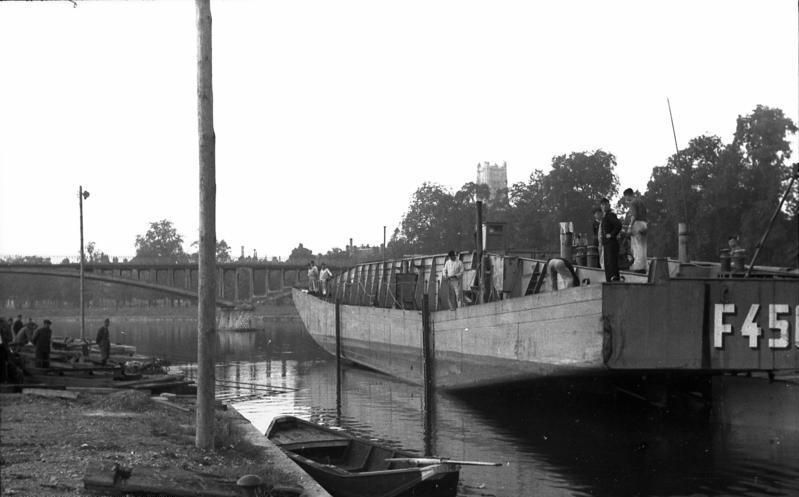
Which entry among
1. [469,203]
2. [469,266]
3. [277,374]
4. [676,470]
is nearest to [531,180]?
[469,203]

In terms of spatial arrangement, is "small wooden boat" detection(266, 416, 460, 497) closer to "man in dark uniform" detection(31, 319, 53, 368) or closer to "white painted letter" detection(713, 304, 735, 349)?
"white painted letter" detection(713, 304, 735, 349)

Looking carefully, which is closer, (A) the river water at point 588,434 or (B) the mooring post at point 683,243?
(A) the river water at point 588,434

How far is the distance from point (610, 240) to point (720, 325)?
2534 millimetres

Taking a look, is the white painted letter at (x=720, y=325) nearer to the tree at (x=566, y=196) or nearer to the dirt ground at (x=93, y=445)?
the dirt ground at (x=93, y=445)

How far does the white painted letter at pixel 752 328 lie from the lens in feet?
49.1

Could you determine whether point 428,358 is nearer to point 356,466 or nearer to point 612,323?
point 612,323

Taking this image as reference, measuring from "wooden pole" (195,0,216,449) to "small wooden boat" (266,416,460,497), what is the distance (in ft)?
5.68

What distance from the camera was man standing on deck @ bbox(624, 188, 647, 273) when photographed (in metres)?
16.5

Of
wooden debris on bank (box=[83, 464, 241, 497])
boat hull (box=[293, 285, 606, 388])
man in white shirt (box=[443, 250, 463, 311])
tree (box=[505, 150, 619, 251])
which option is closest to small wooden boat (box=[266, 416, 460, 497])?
wooden debris on bank (box=[83, 464, 241, 497])

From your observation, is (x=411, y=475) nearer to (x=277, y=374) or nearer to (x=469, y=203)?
(x=277, y=374)

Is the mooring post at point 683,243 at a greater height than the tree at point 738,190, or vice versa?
the tree at point 738,190

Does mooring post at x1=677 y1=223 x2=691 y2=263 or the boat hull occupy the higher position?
mooring post at x1=677 y1=223 x2=691 y2=263

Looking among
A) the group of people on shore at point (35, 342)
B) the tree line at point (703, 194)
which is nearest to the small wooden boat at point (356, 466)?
the group of people on shore at point (35, 342)

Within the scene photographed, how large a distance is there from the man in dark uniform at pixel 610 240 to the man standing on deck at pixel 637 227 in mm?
552
